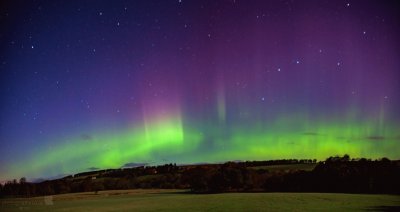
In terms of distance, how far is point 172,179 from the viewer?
112m

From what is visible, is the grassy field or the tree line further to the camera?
the tree line

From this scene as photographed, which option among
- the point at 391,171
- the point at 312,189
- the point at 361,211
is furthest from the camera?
the point at 312,189

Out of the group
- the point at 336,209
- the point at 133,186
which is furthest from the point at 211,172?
the point at 336,209

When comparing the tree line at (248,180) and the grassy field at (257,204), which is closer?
the grassy field at (257,204)

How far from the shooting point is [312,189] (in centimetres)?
7494

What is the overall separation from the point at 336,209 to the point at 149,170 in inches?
3941

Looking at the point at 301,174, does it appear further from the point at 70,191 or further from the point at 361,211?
the point at 70,191

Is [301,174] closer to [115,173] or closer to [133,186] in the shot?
[133,186]

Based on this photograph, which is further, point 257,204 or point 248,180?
point 248,180

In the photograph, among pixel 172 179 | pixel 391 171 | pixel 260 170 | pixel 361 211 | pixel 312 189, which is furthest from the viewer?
pixel 172 179

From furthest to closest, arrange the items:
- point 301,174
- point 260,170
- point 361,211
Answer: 1. point 260,170
2. point 301,174
3. point 361,211

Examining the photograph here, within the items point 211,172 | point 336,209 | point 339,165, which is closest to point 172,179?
point 211,172

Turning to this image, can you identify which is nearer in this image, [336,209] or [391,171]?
[336,209]

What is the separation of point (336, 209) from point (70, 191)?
3216 inches
